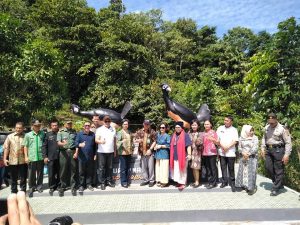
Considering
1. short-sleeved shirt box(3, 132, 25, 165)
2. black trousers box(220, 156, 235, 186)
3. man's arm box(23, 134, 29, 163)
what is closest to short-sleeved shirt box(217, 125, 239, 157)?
black trousers box(220, 156, 235, 186)

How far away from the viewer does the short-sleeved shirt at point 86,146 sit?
7230 millimetres

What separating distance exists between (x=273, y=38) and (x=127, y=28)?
57.7ft

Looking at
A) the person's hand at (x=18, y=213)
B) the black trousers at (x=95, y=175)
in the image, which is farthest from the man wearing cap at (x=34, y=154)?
the person's hand at (x=18, y=213)

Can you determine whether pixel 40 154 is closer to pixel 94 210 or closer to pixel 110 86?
pixel 94 210

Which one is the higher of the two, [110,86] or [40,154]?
[110,86]

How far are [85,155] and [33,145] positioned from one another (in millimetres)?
1146

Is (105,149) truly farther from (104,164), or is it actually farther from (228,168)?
(228,168)

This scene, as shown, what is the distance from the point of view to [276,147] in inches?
262

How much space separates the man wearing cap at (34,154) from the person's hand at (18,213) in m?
4.35

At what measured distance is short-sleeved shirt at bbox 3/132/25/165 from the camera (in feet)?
23.1

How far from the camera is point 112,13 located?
27.4m

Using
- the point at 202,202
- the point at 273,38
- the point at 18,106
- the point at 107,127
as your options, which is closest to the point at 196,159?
the point at 202,202

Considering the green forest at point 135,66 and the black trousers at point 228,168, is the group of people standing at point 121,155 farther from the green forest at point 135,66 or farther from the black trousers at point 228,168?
the green forest at point 135,66

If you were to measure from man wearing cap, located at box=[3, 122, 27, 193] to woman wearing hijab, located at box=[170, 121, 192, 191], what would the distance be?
10.8ft
